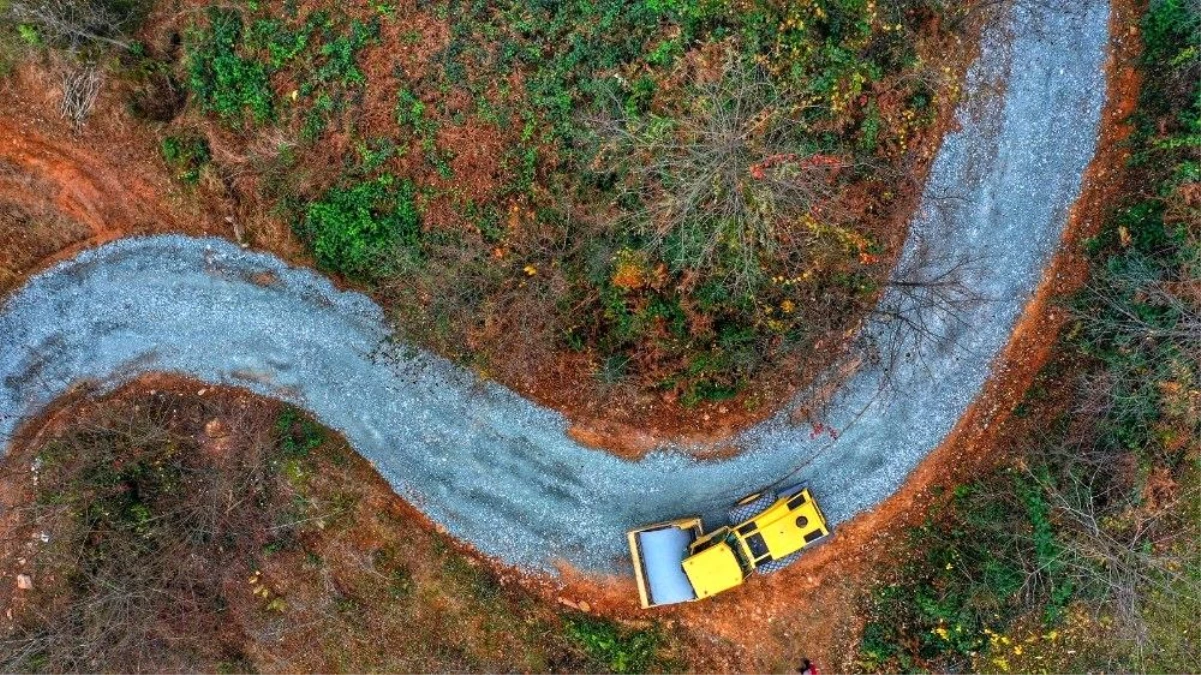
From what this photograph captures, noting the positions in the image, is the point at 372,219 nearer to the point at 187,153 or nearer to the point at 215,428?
the point at 187,153

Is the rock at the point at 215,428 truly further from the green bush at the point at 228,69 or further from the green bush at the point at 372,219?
the green bush at the point at 228,69

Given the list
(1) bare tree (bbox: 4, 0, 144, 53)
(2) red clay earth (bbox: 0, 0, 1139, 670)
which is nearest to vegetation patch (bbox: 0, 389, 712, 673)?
(2) red clay earth (bbox: 0, 0, 1139, 670)

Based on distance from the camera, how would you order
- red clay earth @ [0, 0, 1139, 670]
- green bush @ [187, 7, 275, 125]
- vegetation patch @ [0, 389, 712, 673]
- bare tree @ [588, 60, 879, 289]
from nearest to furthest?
bare tree @ [588, 60, 879, 289] < red clay earth @ [0, 0, 1139, 670] < green bush @ [187, 7, 275, 125] < vegetation patch @ [0, 389, 712, 673]

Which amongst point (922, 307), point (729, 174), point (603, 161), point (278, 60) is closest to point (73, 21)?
point (278, 60)

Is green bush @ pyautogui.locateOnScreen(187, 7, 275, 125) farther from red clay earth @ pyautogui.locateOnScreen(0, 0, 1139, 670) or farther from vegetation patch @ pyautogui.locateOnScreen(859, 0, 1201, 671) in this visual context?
vegetation patch @ pyautogui.locateOnScreen(859, 0, 1201, 671)

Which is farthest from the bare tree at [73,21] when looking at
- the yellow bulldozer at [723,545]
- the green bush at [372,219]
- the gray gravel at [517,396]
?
the yellow bulldozer at [723,545]

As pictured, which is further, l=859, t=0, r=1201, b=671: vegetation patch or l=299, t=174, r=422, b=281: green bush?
l=299, t=174, r=422, b=281: green bush
